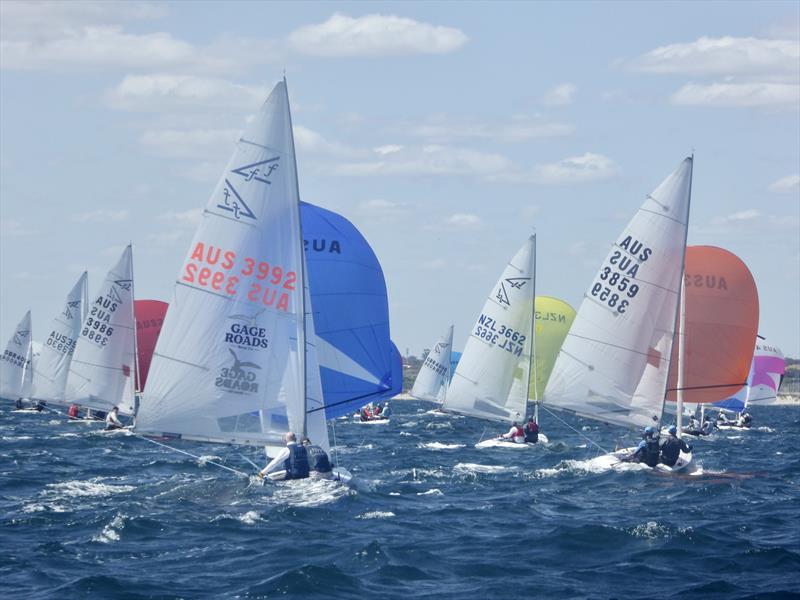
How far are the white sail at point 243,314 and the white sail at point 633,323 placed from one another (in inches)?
363

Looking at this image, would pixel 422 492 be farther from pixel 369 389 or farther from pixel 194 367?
pixel 194 367

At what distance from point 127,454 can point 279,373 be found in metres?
12.9

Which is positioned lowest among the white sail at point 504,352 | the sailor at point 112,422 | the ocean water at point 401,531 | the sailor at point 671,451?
the ocean water at point 401,531

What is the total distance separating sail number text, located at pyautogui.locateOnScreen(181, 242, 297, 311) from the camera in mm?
22125

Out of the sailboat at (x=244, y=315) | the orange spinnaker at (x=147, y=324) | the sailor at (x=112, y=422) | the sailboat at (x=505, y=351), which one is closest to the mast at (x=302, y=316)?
the sailboat at (x=244, y=315)

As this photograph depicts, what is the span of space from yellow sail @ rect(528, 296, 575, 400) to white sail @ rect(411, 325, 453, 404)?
85.8 feet

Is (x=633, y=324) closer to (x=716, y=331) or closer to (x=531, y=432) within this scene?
(x=716, y=331)

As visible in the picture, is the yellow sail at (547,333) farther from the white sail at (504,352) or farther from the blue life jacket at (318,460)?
the blue life jacket at (318,460)

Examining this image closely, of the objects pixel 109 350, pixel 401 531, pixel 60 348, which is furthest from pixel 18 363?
pixel 401 531

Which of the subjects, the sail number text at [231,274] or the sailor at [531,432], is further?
the sailor at [531,432]

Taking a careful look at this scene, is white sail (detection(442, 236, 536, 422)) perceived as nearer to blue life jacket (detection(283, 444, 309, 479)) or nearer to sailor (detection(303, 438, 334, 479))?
sailor (detection(303, 438, 334, 479))

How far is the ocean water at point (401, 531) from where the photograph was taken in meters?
15.7

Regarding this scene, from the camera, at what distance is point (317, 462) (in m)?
22.6

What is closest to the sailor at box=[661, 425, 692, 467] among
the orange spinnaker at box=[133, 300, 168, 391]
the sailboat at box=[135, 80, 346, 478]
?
the sailboat at box=[135, 80, 346, 478]
